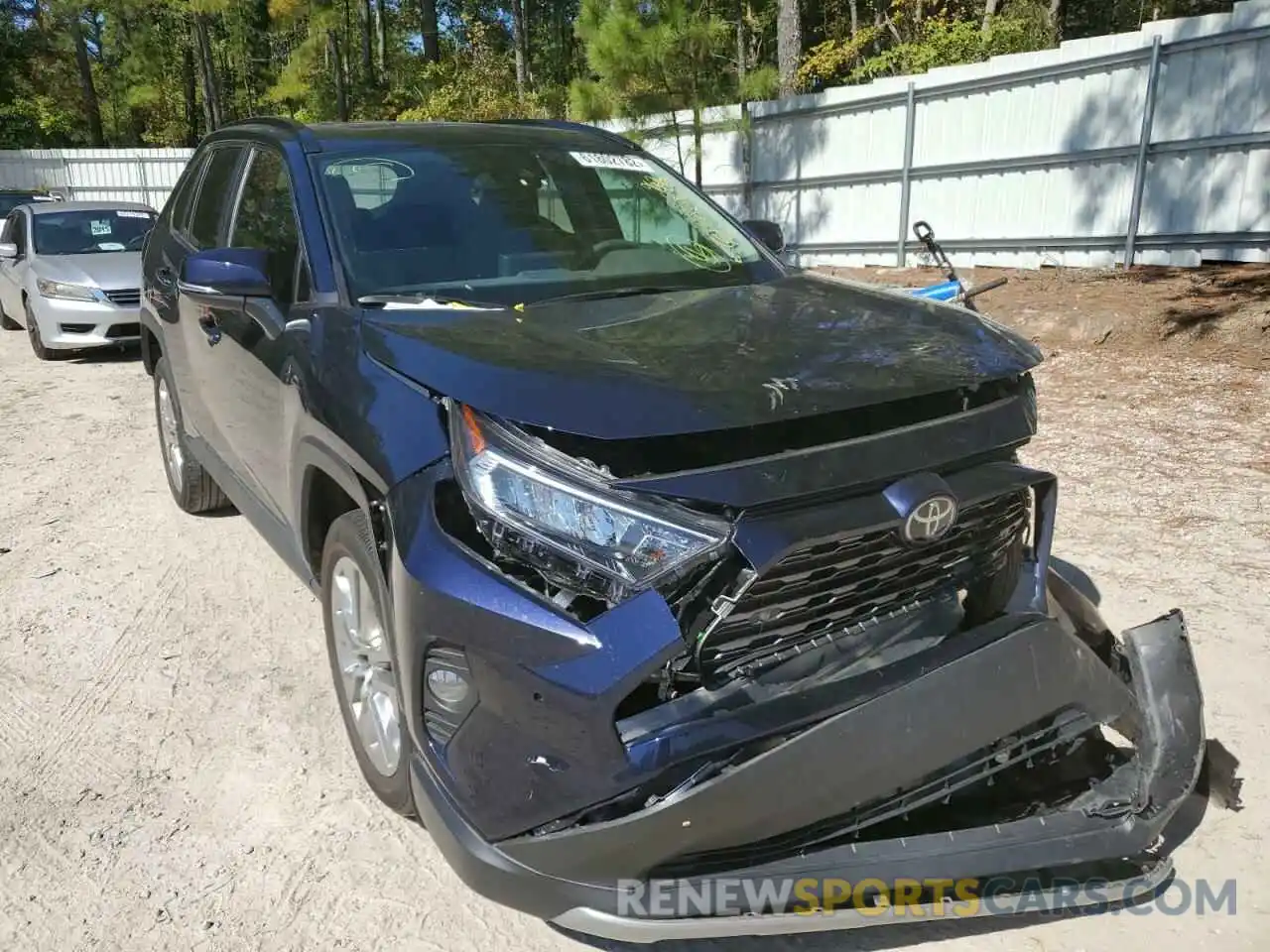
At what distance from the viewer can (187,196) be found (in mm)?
4801

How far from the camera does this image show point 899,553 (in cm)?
213

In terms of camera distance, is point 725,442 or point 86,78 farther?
point 86,78

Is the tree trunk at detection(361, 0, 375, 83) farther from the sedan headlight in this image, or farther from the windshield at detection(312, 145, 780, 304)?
the windshield at detection(312, 145, 780, 304)

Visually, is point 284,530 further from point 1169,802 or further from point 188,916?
point 1169,802

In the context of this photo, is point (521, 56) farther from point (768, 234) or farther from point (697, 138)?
point (768, 234)

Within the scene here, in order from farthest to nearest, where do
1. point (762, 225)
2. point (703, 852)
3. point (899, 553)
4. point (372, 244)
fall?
1. point (762, 225)
2. point (372, 244)
3. point (899, 553)
4. point (703, 852)

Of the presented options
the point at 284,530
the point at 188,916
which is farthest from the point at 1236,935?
the point at 284,530

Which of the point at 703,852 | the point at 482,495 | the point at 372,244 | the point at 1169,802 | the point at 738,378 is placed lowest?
the point at 1169,802

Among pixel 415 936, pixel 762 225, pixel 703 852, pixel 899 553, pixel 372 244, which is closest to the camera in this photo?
pixel 703 852

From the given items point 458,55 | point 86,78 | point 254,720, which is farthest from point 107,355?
point 86,78

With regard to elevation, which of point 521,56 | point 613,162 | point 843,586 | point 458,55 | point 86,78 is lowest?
point 843,586

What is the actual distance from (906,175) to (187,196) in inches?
383

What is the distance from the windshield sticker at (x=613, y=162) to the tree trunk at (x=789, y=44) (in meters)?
11.1

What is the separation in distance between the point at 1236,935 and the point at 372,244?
2894 millimetres
